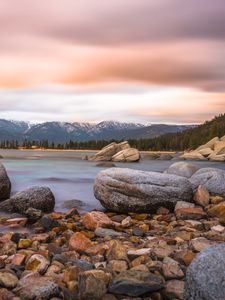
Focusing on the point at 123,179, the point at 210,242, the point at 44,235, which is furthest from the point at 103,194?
the point at 210,242

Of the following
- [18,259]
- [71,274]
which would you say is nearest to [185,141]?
[18,259]

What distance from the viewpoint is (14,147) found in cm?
19250

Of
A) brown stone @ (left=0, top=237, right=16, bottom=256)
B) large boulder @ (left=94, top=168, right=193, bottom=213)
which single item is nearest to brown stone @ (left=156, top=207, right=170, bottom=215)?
large boulder @ (left=94, top=168, right=193, bottom=213)

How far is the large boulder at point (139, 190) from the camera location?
13.8 m

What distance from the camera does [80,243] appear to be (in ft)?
30.5

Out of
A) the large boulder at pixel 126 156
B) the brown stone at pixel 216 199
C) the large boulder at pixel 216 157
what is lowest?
the large boulder at pixel 216 157

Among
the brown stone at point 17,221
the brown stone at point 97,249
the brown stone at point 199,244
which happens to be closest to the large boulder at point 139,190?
the brown stone at point 17,221

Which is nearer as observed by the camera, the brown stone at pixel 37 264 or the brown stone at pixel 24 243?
the brown stone at pixel 37 264

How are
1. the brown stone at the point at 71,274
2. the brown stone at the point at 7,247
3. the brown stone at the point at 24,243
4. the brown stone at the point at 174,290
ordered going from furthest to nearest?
1. the brown stone at the point at 24,243
2. the brown stone at the point at 7,247
3. the brown stone at the point at 71,274
4. the brown stone at the point at 174,290

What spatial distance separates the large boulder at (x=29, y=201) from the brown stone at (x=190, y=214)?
4844 millimetres

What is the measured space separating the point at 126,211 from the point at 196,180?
390 cm

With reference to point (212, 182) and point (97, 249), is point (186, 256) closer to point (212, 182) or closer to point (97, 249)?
point (97, 249)

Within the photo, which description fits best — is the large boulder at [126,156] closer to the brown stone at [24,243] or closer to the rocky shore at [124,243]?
the rocky shore at [124,243]

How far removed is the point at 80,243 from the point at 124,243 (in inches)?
41.6
